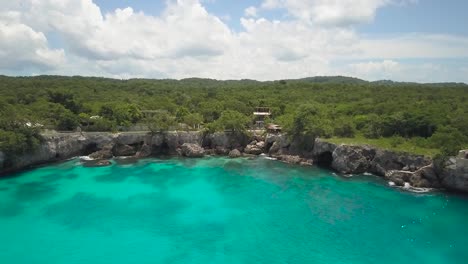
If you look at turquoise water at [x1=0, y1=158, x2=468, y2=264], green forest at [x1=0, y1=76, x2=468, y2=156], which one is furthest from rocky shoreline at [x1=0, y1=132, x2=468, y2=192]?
turquoise water at [x1=0, y1=158, x2=468, y2=264]

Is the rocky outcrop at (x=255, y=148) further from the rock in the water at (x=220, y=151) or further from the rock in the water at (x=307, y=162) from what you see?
the rock in the water at (x=307, y=162)

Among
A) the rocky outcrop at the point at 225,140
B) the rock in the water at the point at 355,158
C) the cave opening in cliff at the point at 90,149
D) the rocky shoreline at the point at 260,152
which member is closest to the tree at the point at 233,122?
the rocky outcrop at the point at 225,140

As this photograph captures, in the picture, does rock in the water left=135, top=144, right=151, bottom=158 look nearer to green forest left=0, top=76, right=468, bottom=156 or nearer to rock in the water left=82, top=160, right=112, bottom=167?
green forest left=0, top=76, right=468, bottom=156

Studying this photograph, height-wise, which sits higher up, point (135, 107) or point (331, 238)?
point (135, 107)

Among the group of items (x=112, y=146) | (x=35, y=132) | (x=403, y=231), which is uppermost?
(x=35, y=132)

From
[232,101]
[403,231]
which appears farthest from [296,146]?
[403,231]

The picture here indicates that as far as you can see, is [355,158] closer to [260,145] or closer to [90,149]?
[260,145]

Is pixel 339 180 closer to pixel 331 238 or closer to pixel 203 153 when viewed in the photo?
pixel 331 238
